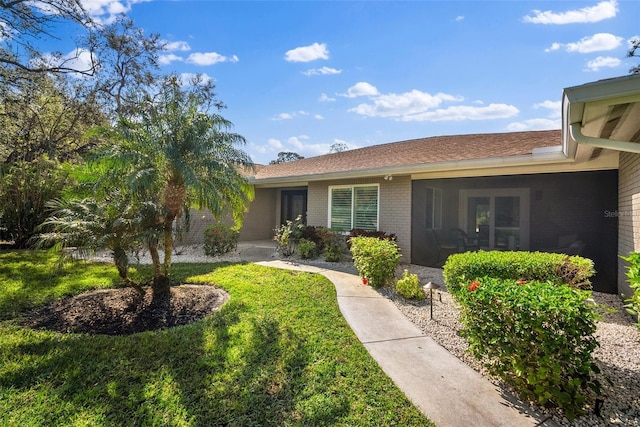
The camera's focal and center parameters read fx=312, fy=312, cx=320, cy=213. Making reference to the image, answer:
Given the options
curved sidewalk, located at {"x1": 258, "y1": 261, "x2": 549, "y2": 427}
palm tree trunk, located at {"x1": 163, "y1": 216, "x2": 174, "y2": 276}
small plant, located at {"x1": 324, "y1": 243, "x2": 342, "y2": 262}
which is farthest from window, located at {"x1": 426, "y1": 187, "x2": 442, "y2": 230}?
palm tree trunk, located at {"x1": 163, "y1": 216, "x2": 174, "y2": 276}

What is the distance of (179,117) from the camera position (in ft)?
20.6

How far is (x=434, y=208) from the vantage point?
9.65 m

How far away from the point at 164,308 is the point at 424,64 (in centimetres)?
1009

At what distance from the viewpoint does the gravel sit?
277 cm

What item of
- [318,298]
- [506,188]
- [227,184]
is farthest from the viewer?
[506,188]

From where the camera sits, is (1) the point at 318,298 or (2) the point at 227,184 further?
(2) the point at 227,184

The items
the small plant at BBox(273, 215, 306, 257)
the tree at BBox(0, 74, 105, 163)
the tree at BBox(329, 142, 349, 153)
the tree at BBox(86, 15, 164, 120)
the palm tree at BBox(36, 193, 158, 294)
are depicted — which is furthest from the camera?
the tree at BBox(329, 142, 349, 153)

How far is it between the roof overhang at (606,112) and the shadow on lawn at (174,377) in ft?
12.1

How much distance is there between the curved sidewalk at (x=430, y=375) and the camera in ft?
9.11

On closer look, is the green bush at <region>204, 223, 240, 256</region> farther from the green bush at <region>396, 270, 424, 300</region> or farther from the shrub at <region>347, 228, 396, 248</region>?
the green bush at <region>396, 270, 424, 300</region>

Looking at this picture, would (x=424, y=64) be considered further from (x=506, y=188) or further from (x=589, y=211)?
(x=589, y=211)

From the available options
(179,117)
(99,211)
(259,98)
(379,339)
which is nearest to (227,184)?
(179,117)

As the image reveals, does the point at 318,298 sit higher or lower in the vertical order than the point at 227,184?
lower

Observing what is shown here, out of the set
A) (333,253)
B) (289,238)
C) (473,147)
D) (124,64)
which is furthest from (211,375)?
(124,64)
